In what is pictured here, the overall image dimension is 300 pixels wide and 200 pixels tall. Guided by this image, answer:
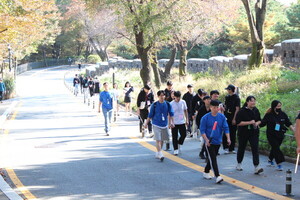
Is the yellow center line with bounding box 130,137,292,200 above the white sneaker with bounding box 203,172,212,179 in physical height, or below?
below

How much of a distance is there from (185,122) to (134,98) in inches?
603

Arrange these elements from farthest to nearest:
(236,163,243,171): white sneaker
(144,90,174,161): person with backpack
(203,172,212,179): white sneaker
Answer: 1. (144,90,174,161): person with backpack
2. (236,163,243,171): white sneaker
3. (203,172,212,179): white sneaker

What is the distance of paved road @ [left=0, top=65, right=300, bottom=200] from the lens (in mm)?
10102

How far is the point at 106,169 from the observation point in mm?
12453

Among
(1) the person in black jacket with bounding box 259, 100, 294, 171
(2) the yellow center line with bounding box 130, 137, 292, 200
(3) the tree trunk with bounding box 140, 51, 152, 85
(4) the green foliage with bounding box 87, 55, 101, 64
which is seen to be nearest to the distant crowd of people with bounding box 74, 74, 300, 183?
(1) the person in black jacket with bounding box 259, 100, 294, 171

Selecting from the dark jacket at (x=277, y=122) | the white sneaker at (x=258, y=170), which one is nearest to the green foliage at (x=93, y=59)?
the dark jacket at (x=277, y=122)

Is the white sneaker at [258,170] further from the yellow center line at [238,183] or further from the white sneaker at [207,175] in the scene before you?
the white sneaker at [207,175]

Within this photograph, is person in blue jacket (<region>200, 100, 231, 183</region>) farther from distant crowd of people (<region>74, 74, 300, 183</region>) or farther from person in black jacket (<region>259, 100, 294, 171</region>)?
person in black jacket (<region>259, 100, 294, 171</region>)

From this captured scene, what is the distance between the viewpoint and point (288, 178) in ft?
30.6

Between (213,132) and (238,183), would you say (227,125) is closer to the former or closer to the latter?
(213,132)

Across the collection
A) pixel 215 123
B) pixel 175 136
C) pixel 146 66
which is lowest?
pixel 175 136

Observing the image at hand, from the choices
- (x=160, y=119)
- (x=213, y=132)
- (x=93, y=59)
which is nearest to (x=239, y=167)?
(x=213, y=132)

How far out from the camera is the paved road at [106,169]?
10.1 m

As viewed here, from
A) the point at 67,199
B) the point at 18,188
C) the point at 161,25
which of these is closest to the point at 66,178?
the point at 18,188
